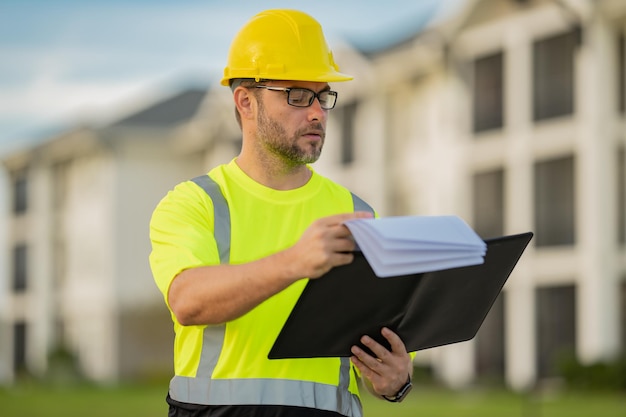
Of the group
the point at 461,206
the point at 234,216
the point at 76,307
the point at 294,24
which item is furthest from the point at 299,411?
the point at 76,307

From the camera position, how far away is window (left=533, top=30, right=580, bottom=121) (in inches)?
1172

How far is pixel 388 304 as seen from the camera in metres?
3.16

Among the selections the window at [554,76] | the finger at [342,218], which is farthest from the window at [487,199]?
the finger at [342,218]

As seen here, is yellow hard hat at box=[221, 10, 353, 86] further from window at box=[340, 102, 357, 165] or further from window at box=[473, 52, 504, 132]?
window at box=[340, 102, 357, 165]

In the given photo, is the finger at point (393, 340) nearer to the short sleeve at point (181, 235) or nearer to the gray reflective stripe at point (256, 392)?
the gray reflective stripe at point (256, 392)

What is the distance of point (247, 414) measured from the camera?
3387 mm

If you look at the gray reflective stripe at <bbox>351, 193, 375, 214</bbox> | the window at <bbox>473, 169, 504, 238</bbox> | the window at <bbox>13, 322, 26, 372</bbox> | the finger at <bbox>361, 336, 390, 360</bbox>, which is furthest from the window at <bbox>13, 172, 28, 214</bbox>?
the finger at <bbox>361, 336, 390, 360</bbox>

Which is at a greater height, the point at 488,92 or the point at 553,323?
the point at 488,92

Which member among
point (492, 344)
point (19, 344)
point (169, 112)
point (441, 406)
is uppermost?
point (169, 112)

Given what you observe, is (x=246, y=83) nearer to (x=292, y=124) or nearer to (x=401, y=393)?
(x=292, y=124)

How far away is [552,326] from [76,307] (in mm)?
28233

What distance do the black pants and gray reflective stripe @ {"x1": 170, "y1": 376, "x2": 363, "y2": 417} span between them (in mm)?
11

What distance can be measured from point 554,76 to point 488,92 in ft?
Answer: 9.12

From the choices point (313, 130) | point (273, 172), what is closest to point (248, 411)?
point (273, 172)
